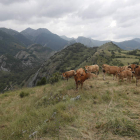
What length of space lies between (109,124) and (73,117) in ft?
5.10

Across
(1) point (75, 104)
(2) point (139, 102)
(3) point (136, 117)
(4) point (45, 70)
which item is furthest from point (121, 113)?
(4) point (45, 70)

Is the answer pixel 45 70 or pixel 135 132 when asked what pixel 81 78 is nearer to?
pixel 135 132

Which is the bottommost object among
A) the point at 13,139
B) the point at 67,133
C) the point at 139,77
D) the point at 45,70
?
the point at 45,70

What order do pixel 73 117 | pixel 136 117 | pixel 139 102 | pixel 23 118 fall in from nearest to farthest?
pixel 136 117, pixel 73 117, pixel 23 118, pixel 139 102

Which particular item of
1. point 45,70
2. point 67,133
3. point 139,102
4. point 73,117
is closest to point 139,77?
point 139,102

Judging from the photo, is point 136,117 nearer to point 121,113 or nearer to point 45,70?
point 121,113

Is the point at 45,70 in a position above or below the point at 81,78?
below

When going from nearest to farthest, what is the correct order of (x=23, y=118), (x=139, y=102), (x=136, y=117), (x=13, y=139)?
(x=13, y=139), (x=136, y=117), (x=23, y=118), (x=139, y=102)

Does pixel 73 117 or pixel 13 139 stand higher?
pixel 73 117

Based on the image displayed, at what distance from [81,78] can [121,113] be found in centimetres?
482

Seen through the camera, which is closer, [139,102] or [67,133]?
[67,133]

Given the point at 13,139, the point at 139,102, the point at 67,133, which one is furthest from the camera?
the point at 139,102

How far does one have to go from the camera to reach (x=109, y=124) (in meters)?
3.69

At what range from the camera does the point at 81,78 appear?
29.0 ft
